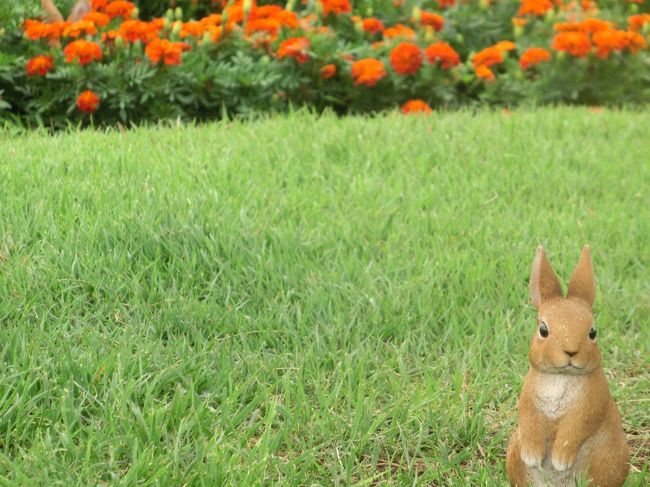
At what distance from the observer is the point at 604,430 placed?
7.17 feet

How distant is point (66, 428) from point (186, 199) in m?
1.60

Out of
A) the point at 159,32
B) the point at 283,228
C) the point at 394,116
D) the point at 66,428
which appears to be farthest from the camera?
the point at 159,32

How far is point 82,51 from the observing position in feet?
19.0

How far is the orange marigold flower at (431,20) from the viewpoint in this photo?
23.8 feet

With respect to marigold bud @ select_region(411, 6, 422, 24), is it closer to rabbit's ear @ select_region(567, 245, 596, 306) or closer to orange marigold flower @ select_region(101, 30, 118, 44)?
orange marigold flower @ select_region(101, 30, 118, 44)

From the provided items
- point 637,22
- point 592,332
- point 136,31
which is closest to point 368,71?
point 136,31

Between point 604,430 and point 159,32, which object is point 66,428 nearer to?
point 604,430

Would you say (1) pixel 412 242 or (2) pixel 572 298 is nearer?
(2) pixel 572 298

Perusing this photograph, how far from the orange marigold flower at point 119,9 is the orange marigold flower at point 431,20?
2.20 metres

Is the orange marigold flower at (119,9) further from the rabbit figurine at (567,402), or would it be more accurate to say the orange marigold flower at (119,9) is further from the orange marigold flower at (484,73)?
the rabbit figurine at (567,402)

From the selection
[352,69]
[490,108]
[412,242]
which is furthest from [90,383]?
[490,108]

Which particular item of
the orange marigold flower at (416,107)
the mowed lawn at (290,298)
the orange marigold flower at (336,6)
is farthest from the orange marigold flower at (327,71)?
the mowed lawn at (290,298)

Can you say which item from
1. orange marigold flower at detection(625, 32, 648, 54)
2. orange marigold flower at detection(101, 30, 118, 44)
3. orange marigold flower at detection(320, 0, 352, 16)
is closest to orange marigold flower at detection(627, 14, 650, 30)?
orange marigold flower at detection(625, 32, 648, 54)

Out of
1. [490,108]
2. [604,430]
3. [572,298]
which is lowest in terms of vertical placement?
[490,108]
